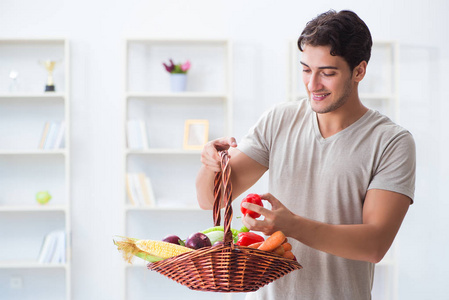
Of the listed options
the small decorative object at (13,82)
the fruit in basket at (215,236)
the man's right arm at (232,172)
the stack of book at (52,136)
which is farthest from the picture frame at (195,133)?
the fruit in basket at (215,236)

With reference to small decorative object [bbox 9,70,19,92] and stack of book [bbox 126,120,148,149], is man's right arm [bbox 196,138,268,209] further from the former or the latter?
small decorative object [bbox 9,70,19,92]

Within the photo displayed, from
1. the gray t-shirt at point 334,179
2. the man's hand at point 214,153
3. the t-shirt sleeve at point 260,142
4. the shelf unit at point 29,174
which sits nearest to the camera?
the man's hand at point 214,153

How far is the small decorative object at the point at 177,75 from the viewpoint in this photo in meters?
3.72

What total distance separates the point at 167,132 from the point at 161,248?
2695 millimetres

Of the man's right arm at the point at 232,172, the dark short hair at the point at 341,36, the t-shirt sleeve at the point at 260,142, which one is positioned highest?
the dark short hair at the point at 341,36

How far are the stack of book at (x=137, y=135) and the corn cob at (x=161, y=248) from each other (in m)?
2.44

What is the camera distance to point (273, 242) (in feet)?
3.99

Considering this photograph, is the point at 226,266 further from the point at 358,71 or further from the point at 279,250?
the point at 358,71

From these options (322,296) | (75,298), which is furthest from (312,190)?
(75,298)

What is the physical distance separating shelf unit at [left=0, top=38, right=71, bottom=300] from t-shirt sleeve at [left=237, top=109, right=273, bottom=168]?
2.49 metres

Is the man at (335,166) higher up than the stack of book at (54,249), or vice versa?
the man at (335,166)

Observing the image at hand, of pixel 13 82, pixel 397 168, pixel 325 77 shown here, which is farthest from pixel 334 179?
pixel 13 82

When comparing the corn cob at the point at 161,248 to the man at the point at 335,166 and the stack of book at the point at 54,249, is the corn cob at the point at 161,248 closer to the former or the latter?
the man at the point at 335,166

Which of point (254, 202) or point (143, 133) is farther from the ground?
point (143, 133)
